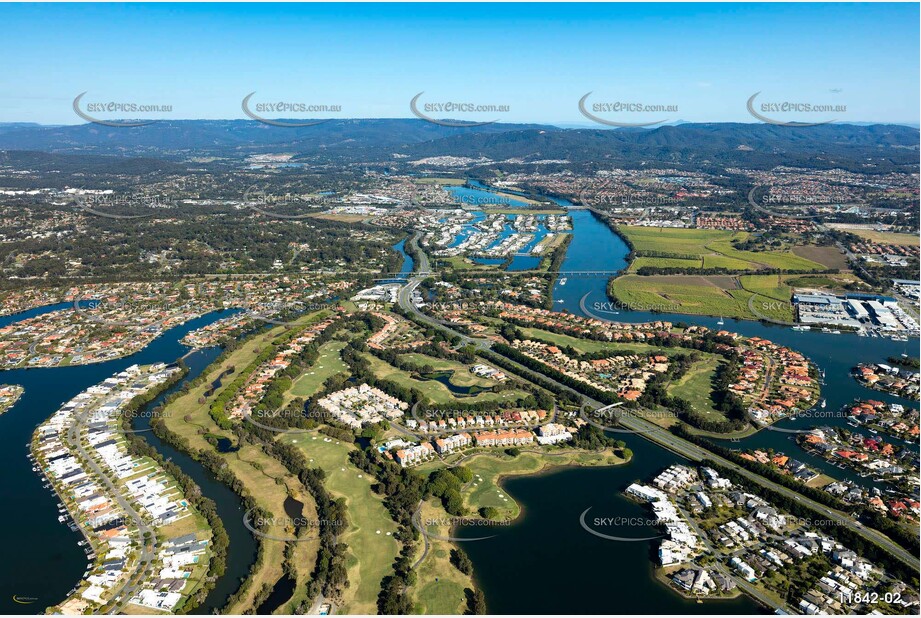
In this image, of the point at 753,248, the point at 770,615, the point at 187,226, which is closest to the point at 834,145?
the point at 753,248

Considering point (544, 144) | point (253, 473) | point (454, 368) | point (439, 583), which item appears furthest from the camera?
point (544, 144)

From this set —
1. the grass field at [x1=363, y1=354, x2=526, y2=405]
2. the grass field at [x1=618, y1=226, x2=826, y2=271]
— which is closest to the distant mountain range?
the grass field at [x1=618, y1=226, x2=826, y2=271]

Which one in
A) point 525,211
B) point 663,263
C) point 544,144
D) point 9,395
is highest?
point 544,144

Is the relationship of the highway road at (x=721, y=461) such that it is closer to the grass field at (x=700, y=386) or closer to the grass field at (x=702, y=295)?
the grass field at (x=700, y=386)

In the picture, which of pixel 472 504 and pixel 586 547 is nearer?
pixel 586 547

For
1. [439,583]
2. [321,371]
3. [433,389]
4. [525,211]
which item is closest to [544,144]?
[525,211]

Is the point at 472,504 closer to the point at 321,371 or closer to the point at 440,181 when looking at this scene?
the point at 321,371

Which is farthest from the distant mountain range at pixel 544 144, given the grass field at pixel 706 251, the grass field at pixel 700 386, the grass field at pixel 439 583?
the grass field at pixel 439 583

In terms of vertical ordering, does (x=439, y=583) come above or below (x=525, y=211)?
below
